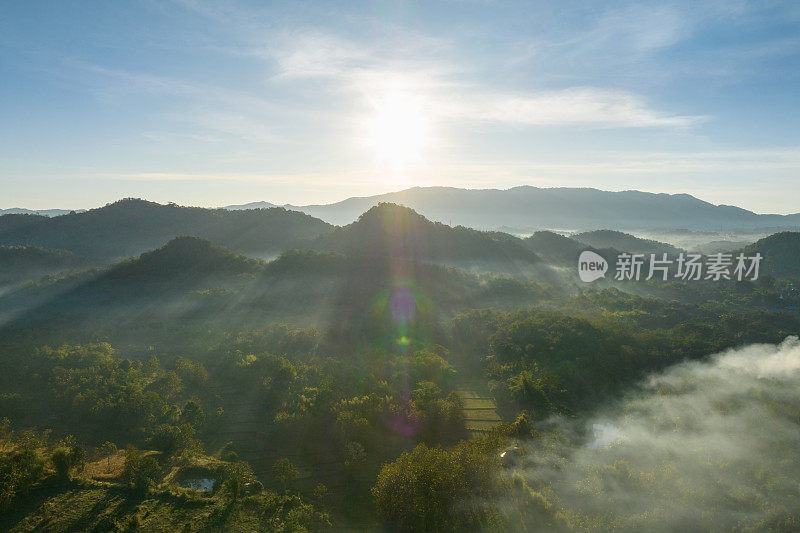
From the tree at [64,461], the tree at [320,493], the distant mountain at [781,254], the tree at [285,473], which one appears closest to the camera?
the tree at [64,461]

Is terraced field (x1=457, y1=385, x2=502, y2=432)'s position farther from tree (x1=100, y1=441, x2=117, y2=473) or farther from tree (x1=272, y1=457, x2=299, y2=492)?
tree (x1=100, y1=441, x2=117, y2=473)

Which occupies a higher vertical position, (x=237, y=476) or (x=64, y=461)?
(x=64, y=461)

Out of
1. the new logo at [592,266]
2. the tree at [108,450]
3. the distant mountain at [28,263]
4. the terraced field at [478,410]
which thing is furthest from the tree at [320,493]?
the distant mountain at [28,263]

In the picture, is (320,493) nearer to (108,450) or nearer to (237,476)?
(237,476)

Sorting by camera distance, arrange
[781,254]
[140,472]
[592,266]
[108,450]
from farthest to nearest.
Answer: [781,254]
[592,266]
[108,450]
[140,472]

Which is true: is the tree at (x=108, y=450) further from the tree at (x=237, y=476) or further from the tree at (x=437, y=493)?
the tree at (x=437, y=493)

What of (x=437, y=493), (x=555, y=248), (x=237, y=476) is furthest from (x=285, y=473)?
(x=555, y=248)
